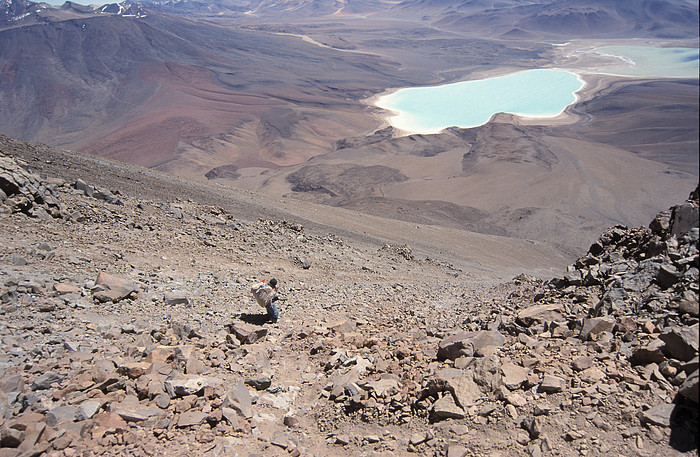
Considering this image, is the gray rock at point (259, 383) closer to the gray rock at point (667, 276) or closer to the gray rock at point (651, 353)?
the gray rock at point (651, 353)

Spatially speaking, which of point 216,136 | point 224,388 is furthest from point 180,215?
point 216,136

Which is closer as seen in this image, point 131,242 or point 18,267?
point 18,267

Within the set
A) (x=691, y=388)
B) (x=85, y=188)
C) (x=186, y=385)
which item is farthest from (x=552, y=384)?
(x=85, y=188)

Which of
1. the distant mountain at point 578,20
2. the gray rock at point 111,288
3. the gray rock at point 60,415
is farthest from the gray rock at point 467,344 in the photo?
the distant mountain at point 578,20

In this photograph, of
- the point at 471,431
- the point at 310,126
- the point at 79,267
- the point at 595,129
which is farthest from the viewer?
the point at 310,126

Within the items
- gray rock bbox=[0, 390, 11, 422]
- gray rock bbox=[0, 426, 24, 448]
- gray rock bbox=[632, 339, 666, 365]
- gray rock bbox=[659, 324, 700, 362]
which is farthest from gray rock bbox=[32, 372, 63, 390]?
gray rock bbox=[659, 324, 700, 362]

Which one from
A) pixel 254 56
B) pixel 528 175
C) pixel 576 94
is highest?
pixel 254 56

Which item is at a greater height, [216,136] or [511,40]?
[511,40]

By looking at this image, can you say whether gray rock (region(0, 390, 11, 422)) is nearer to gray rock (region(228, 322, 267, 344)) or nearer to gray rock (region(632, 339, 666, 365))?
gray rock (region(228, 322, 267, 344))

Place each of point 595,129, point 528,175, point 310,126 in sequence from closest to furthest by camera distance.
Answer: point 528,175
point 595,129
point 310,126

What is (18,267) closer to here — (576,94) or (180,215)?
(180,215)
